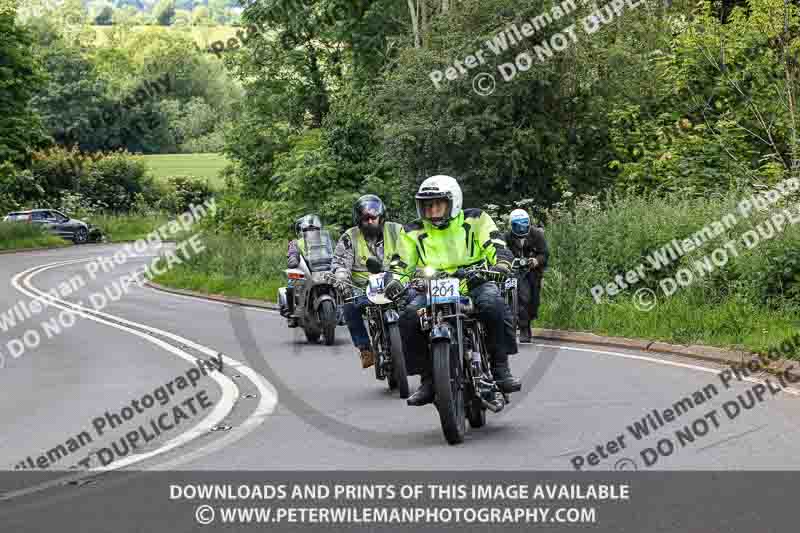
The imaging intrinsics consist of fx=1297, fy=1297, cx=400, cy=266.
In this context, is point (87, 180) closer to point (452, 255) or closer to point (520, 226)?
point (520, 226)

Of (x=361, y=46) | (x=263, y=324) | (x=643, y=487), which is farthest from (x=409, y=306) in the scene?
(x=361, y=46)

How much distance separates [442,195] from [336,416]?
2.46m

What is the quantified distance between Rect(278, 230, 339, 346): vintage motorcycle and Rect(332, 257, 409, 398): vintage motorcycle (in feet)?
16.8

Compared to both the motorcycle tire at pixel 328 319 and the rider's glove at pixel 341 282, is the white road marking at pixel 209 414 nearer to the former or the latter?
the rider's glove at pixel 341 282

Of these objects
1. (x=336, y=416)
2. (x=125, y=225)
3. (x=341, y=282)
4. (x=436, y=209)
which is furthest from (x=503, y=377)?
(x=125, y=225)

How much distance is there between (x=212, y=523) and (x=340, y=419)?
13.4ft

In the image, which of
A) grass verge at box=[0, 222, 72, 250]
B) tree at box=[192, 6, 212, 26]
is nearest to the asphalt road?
grass verge at box=[0, 222, 72, 250]

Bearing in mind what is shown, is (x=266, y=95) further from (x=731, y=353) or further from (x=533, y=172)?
(x=731, y=353)

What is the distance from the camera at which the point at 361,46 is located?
50.2 m

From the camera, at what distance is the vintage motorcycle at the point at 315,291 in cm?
1805

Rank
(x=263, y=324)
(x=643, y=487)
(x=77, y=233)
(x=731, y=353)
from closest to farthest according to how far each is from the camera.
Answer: (x=643, y=487) < (x=731, y=353) < (x=263, y=324) < (x=77, y=233)

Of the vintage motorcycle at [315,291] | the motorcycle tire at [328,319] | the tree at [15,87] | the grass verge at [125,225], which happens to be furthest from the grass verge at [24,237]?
the motorcycle tire at [328,319]

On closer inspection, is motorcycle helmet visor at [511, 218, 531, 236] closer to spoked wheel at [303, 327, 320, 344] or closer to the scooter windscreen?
the scooter windscreen

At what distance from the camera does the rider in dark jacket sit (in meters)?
16.8
